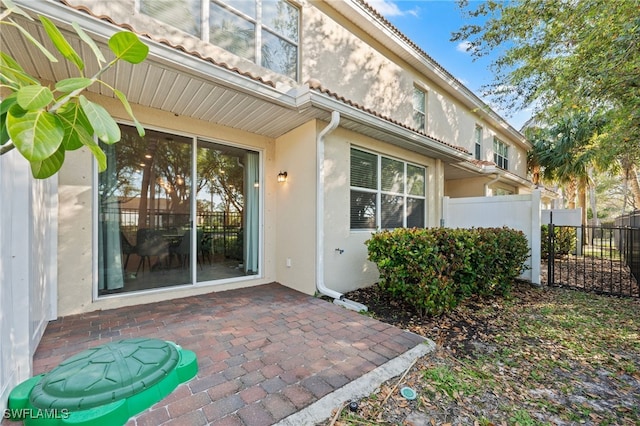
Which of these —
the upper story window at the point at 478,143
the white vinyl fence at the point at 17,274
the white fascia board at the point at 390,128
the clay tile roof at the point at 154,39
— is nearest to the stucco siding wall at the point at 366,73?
the white fascia board at the point at 390,128

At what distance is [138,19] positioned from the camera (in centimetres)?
381

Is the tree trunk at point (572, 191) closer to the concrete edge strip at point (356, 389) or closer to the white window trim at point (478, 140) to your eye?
the white window trim at point (478, 140)

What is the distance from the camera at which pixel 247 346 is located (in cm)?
281

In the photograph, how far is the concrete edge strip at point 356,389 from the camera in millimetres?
1900

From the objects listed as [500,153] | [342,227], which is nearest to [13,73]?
[342,227]

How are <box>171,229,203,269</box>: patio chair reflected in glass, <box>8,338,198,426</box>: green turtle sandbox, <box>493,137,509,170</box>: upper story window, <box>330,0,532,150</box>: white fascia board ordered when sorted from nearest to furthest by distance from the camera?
<box>8,338,198,426</box>: green turtle sandbox → <box>171,229,203,269</box>: patio chair reflected in glass → <box>330,0,532,150</box>: white fascia board → <box>493,137,509,170</box>: upper story window

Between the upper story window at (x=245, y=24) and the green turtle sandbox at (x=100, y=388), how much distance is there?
4.54 meters

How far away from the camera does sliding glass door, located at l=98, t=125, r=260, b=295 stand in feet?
13.0

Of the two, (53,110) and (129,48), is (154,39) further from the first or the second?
(53,110)

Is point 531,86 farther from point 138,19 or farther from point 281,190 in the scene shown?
point 138,19

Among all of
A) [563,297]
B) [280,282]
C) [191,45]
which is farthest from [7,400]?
[563,297]

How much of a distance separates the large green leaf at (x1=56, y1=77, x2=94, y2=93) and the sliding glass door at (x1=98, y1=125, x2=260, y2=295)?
374 centimetres

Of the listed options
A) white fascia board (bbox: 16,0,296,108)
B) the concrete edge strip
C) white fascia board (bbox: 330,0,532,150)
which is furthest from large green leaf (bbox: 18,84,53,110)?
white fascia board (bbox: 330,0,532,150)

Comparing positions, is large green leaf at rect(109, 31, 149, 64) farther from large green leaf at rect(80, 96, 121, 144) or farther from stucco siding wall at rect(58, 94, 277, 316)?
stucco siding wall at rect(58, 94, 277, 316)
